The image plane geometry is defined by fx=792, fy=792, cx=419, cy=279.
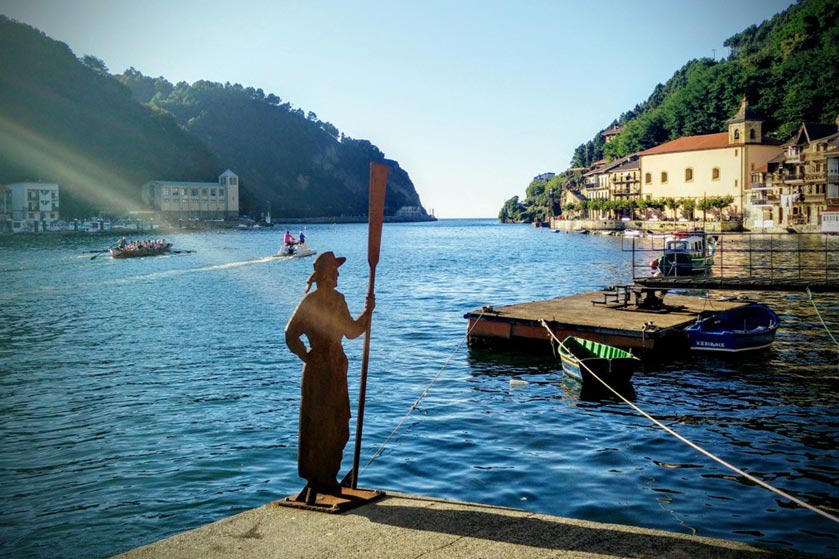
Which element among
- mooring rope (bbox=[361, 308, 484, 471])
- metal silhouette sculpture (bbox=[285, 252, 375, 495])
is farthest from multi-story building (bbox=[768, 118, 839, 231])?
metal silhouette sculpture (bbox=[285, 252, 375, 495])

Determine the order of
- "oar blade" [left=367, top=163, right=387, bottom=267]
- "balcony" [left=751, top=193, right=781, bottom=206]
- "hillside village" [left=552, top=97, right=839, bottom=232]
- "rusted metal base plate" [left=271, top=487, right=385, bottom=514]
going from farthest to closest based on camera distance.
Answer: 1. "balcony" [left=751, top=193, right=781, bottom=206]
2. "hillside village" [left=552, top=97, right=839, bottom=232]
3. "oar blade" [left=367, top=163, right=387, bottom=267]
4. "rusted metal base plate" [left=271, top=487, right=385, bottom=514]

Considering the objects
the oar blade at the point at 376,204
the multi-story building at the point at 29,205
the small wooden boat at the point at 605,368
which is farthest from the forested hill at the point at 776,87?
the oar blade at the point at 376,204

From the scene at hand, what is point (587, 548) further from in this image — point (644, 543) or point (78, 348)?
point (78, 348)

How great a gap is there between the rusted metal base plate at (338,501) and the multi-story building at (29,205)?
168674 millimetres

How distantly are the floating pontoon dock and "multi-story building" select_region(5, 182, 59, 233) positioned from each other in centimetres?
15271

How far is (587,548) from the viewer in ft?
23.6

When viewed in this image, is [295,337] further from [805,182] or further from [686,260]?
[805,182]

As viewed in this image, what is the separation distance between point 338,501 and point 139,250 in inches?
3286

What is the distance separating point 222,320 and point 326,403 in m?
31.2

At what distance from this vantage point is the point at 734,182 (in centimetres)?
14562

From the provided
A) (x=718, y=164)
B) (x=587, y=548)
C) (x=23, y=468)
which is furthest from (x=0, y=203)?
(x=587, y=548)

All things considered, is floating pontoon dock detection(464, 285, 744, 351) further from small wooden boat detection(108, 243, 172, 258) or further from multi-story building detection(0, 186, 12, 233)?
multi-story building detection(0, 186, 12, 233)

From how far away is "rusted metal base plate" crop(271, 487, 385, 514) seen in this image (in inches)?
329

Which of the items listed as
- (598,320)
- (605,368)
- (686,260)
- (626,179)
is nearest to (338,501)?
(605,368)
